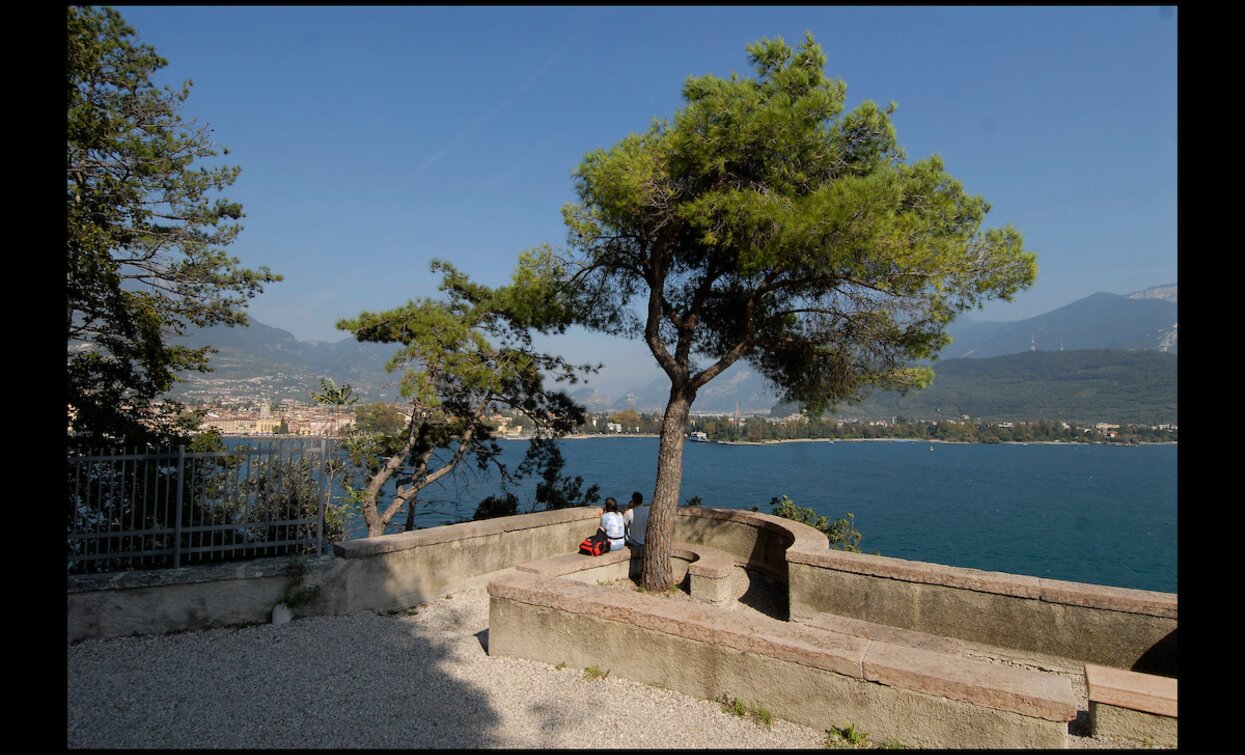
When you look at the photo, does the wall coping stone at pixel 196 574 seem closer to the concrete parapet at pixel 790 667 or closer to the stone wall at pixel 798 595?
the stone wall at pixel 798 595

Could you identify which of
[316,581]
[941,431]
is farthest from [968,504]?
[941,431]

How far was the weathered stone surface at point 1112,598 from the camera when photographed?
5.14m

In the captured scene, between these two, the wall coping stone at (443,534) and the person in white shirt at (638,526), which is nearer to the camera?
the wall coping stone at (443,534)

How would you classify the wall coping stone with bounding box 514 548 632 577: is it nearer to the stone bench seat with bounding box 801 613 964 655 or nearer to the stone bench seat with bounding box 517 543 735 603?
the stone bench seat with bounding box 517 543 735 603

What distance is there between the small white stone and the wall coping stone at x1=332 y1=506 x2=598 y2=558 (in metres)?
0.65

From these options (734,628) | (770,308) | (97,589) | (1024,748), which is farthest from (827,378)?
(97,589)

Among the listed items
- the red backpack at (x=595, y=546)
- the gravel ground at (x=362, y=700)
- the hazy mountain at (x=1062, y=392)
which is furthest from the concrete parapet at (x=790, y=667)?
the hazy mountain at (x=1062, y=392)

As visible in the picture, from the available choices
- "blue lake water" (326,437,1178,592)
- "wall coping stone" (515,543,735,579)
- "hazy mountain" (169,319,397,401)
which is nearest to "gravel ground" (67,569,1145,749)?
"wall coping stone" (515,543,735,579)

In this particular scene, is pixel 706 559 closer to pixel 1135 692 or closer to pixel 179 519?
pixel 1135 692

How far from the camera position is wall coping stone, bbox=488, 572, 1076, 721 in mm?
3422

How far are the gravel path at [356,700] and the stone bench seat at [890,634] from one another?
1.94 metres

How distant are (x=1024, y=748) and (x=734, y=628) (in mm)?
1634

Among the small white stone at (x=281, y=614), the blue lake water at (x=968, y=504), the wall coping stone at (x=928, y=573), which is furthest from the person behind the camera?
the blue lake water at (x=968, y=504)
